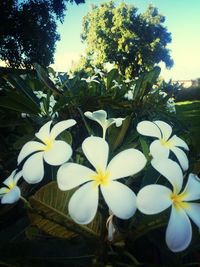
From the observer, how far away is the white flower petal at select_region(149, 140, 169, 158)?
1.92 feet

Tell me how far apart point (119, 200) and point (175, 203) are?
0.10 m

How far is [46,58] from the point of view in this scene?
22.3 m

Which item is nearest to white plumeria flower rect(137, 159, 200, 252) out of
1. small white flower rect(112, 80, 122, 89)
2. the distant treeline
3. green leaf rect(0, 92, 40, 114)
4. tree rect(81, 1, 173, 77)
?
green leaf rect(0, 92, 40, 114)

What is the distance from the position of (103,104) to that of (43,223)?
0.52 m

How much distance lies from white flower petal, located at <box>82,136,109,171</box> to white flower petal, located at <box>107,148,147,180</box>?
1 cm

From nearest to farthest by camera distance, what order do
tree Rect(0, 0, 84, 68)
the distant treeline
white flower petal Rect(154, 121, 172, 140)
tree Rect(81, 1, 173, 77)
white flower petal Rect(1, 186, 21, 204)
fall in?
1. white flower petal Rect(1, 186, 21, 204)
2. white flower petal Rect(154, 121, 172, 140)
3. tree Rect(0, 0, 84, 68)
4. the distant treeline
5. tree Rect(81, 1, 173, 77)

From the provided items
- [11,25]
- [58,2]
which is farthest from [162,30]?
[11,25]

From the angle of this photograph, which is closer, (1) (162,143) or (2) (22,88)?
(1) (162,143)

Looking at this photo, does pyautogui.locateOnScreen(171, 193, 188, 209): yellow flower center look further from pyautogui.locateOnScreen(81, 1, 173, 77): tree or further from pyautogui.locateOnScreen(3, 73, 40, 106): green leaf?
pyautogui.locateOnScreen(81, 1, 173, 77): tree

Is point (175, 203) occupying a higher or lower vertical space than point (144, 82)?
lower

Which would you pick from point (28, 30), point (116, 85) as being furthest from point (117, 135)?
point (28, 30)

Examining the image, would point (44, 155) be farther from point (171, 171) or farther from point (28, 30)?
point (28, 30)

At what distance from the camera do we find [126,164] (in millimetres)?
523

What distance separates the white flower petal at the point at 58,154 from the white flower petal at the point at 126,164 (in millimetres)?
72
